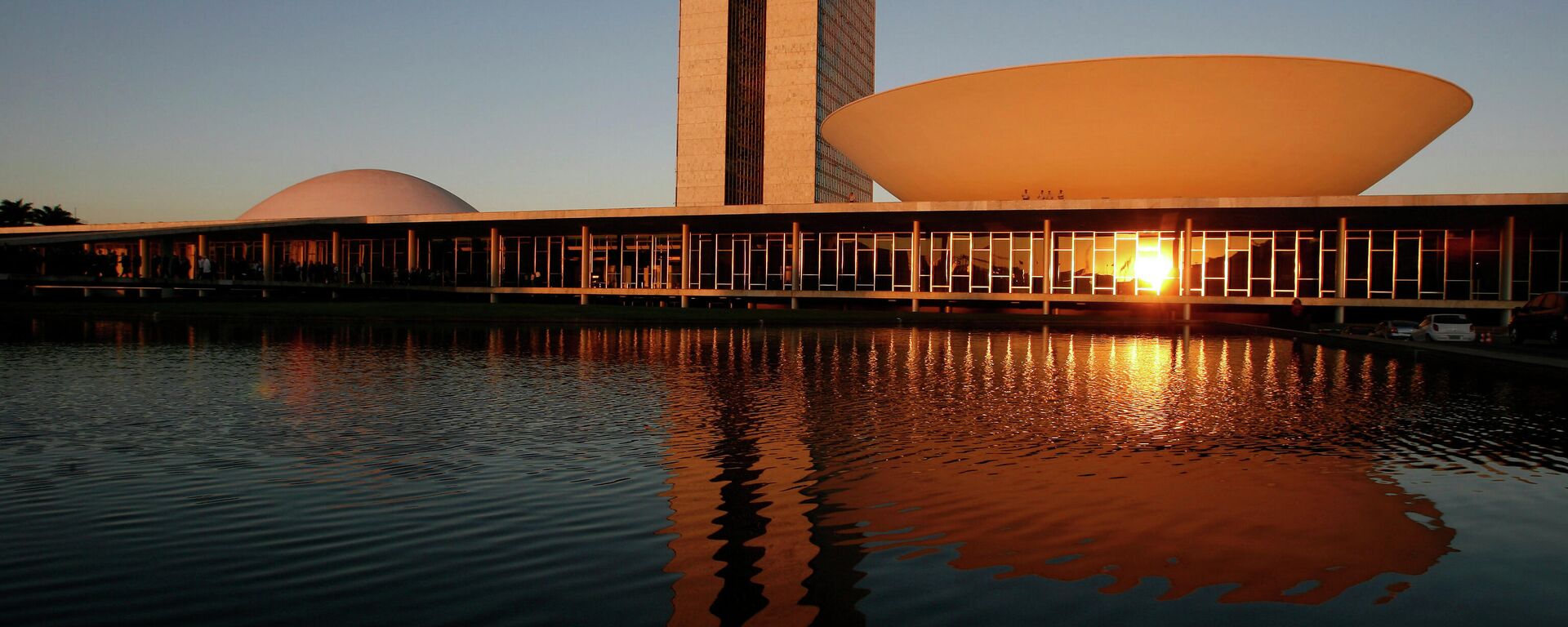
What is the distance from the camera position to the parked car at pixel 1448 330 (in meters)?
29.7

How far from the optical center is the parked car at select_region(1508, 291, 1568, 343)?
25.2 metres

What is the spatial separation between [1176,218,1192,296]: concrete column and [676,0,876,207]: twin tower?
7273 centimetres

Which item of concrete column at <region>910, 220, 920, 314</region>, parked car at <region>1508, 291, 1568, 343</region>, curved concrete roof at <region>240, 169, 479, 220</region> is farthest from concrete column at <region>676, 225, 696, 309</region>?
curved concrete roof at <region>240, 169, 479, 220</region>

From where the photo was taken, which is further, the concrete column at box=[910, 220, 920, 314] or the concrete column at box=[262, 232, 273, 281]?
the concrete column at box=[262, 232, 273, 281]

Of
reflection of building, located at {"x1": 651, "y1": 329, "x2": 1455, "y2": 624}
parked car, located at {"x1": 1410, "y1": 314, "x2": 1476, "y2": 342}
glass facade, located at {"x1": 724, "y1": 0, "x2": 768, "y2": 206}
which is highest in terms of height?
glass facade, located at {"x1": 724, "y1": 0, "x2": 768, "y2": 206}

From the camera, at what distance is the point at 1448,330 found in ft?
97.3

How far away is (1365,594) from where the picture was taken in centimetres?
447

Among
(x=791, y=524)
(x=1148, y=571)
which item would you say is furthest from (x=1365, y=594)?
(x=791, y=524)

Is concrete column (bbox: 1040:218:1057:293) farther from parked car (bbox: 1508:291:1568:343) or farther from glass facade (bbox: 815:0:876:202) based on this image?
glass facade (bbox: 815:0:876:202)

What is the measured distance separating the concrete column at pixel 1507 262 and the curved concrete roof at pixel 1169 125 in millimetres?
5062

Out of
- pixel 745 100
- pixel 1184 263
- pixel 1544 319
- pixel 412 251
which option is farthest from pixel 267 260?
pixel 745 100

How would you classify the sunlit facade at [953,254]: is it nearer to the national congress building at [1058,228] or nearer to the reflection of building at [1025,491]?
the national congress building at [1058,228]

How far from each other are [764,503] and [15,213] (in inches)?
3654

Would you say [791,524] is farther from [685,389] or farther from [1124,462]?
[685,389]
